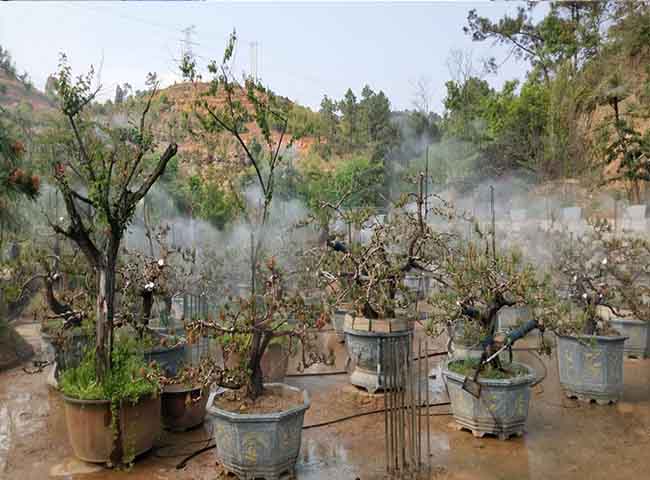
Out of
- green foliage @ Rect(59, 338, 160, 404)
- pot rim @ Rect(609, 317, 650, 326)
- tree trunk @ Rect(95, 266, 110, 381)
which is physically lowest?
green foliage @ Rect(59, 338, 160, 404)

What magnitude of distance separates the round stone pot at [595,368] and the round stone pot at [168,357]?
391 cm

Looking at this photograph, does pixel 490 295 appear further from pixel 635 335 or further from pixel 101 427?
pixel 635 335

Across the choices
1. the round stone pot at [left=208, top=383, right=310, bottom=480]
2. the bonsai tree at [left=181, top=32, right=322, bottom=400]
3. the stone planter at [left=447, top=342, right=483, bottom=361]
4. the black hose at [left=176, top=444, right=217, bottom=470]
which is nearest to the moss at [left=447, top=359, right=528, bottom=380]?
the stone planter at [left=447, top=342, right=483, bottom=361]

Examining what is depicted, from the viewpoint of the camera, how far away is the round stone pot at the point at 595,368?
5.57 meters

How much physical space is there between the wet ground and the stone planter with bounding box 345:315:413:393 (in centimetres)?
17

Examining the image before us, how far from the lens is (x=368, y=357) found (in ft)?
20.4

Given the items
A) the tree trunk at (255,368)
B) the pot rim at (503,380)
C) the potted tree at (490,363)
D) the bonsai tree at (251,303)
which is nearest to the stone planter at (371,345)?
the potted tree at (490,363)

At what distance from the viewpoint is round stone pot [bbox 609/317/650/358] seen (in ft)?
24.0

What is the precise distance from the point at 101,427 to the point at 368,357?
2.93m

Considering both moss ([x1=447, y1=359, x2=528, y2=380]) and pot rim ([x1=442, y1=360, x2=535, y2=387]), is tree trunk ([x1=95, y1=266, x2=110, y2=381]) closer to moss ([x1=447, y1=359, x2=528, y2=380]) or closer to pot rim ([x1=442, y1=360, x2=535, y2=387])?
pot rim ([x1=442, y1=360, x2=535, y2=387])

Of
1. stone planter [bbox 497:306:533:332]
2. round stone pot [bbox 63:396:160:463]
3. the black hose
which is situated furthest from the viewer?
stone planter [bbox 497:306:533:332]

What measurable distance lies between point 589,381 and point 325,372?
9.64 ft

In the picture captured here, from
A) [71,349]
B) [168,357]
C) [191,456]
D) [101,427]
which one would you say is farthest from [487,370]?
[71,349]

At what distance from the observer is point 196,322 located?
4.15m
